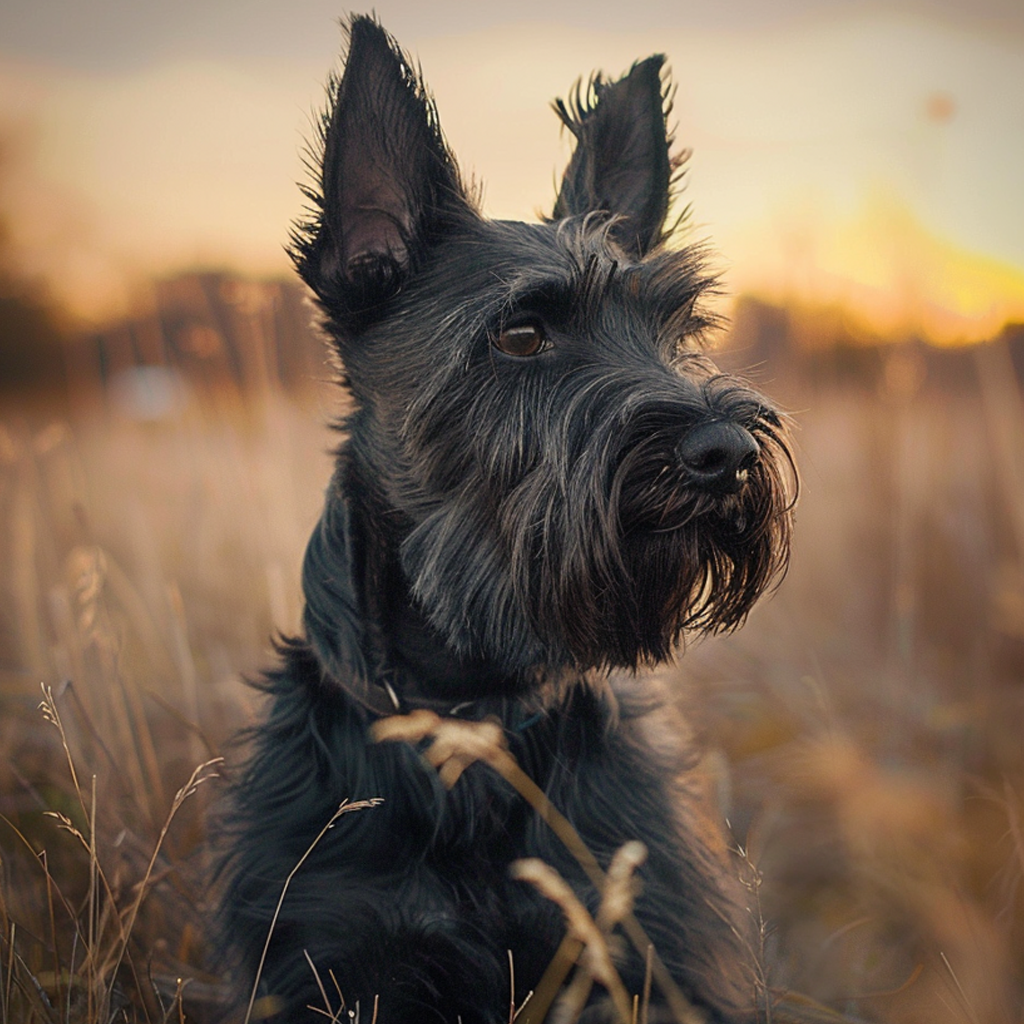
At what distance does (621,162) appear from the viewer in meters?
2.54

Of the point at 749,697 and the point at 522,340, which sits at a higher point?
the point at 522,340

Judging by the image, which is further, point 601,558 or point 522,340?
point 522,340

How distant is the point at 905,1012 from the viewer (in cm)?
213

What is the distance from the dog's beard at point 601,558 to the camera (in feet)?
6.00

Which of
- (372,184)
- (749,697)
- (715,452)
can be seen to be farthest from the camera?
(749,697)

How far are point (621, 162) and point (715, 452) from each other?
4.04ft

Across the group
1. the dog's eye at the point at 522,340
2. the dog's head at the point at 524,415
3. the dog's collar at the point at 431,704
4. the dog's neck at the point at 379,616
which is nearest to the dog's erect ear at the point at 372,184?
the dog's head at the point at 524,415

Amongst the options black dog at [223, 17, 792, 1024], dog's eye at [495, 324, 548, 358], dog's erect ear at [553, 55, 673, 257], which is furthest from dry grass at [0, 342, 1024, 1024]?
dog's erect ear at [553, 55, 673, 257]

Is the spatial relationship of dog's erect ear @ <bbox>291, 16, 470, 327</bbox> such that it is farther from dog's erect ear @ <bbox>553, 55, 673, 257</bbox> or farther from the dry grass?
the dry grass

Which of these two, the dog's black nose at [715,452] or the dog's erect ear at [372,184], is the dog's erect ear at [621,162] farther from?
the dog's black nose at [715,452]

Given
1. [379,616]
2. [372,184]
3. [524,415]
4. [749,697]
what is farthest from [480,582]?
[749,697]

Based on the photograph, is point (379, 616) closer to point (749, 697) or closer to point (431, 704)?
point (431, 704)

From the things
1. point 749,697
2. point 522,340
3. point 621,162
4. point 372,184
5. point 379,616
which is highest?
point 621,162

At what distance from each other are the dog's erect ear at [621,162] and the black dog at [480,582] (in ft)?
0.46
